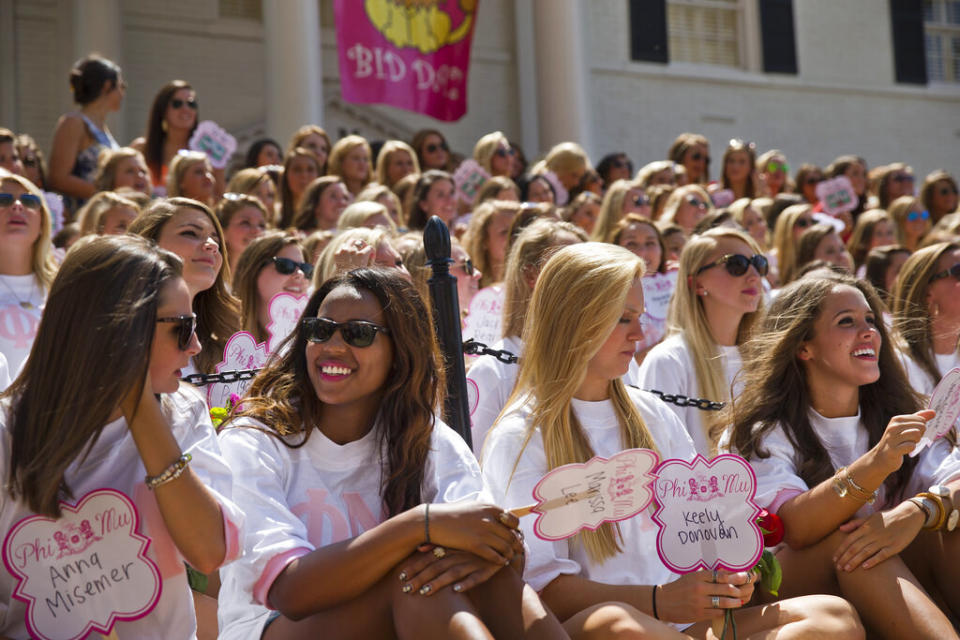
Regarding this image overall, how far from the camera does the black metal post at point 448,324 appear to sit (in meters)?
3.80

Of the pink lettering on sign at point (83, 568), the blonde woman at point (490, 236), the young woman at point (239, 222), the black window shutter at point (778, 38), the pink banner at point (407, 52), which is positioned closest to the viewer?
the pink lettering on sign at point (83, 568)

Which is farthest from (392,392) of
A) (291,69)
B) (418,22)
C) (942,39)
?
(942,39)

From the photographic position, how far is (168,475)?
267 cm

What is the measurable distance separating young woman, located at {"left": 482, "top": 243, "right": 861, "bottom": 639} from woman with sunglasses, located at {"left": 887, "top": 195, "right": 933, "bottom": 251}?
6.10m

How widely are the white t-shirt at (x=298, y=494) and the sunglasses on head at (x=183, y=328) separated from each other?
34cm

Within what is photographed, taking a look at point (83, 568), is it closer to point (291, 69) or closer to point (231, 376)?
point (231, 376)

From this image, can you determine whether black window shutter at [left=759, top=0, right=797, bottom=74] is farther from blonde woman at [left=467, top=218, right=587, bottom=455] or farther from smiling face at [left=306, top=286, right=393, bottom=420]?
smiling face at [left=306, top=286, right=393, bottom=420]

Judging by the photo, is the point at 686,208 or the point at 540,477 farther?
the point at 686,208

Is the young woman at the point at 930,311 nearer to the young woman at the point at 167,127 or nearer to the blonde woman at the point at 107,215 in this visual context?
the blonde woman at the point at 107,215

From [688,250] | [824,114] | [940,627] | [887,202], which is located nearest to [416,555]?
[940,627]

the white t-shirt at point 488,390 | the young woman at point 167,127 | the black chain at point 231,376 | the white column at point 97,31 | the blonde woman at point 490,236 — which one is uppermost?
the white column at point 97,31

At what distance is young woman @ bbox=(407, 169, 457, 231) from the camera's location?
7.51 m

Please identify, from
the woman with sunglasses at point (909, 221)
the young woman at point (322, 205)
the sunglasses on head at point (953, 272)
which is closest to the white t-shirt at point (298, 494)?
the sunglasses on head at point (953, 272)

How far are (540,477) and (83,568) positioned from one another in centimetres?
133
